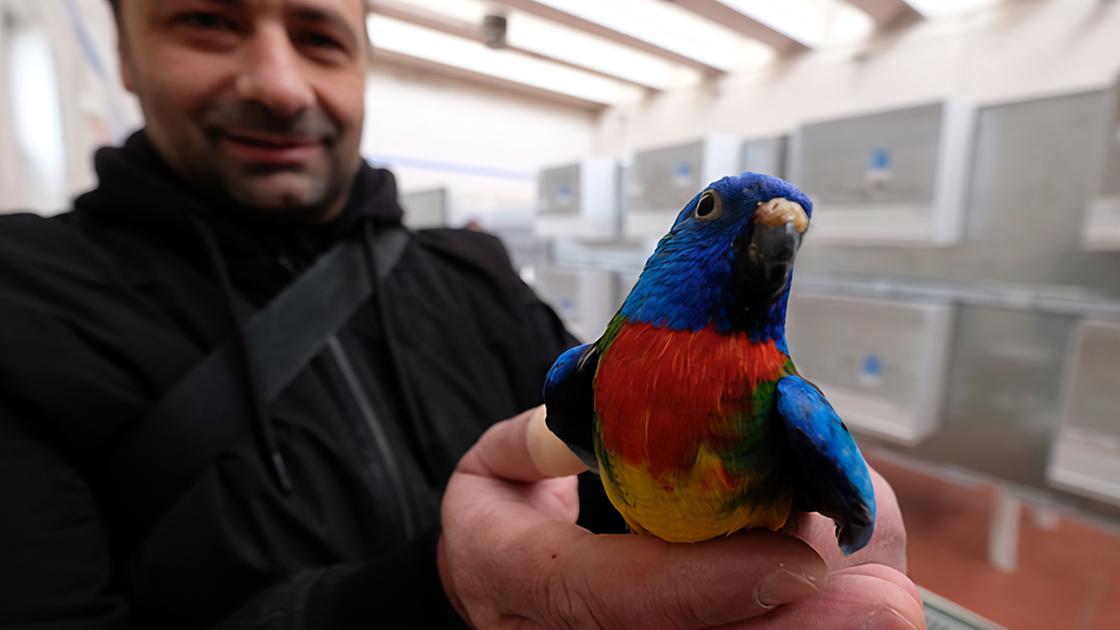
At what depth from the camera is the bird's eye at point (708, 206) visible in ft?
0.85

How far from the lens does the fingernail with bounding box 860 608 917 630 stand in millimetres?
259

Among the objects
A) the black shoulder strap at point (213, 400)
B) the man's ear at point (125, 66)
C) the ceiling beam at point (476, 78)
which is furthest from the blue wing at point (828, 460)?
the ceiling beam at point (476, 78)

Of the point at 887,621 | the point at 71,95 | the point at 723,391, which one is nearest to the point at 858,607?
the point at 887,621

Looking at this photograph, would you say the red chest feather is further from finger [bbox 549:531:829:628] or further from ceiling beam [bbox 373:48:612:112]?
ceiling beam [bbox 373:48:612:112]

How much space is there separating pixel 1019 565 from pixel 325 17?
116 centimetres

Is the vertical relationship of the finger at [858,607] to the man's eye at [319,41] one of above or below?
below

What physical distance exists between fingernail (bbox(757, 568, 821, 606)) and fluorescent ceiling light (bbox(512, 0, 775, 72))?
1573 millimetres

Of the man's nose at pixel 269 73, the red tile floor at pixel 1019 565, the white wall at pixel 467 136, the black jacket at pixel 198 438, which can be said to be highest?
the white wall at pixel 467 136

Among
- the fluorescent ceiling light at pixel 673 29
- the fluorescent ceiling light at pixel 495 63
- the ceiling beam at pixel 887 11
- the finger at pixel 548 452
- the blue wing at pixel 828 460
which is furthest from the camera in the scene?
the fluorescent ceiling light at pixel 495 63

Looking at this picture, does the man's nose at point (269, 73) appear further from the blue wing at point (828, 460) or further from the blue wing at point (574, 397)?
the blue wing at point (828, 460)

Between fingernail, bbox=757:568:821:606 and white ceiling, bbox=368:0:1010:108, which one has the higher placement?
white ceiling, bbox=368:0:1010:108

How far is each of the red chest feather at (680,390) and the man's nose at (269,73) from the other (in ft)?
1.75

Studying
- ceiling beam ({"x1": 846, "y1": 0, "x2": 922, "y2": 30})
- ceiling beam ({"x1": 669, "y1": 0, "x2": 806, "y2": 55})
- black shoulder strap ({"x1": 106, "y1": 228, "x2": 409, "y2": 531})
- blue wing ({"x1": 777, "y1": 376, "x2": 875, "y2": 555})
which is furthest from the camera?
ceiling beam ({"x1": 846, "y1": 0, "x2": 922, "y2": 30})

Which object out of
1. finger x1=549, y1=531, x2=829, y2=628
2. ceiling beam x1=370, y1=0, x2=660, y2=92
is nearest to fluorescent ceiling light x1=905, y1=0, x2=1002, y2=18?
ceiling beam x1=370, y1=0, x2=660, y2=92
